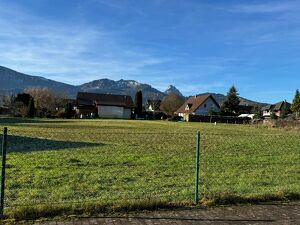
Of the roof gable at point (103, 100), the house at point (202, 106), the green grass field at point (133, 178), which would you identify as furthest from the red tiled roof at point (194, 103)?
the green grass field at point (133, 178)

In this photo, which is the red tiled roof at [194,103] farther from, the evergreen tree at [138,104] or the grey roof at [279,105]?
A: the grey roof at [279,105]

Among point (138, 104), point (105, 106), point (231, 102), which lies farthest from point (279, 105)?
point (105, 106)

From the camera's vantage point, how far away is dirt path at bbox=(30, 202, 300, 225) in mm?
6156

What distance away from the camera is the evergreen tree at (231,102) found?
9294 centimetres

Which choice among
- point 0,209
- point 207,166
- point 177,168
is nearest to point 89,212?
point 0,209

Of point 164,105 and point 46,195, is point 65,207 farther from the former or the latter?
point 164,105

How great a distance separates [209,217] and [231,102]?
89.4m

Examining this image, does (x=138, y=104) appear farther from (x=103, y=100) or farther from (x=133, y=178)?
(x=133, y=178)

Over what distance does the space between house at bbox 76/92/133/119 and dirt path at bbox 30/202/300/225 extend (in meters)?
92.1

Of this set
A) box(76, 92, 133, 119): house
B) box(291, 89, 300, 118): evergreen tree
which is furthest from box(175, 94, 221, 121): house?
box(291, 89, 300, 118): evergreen tree

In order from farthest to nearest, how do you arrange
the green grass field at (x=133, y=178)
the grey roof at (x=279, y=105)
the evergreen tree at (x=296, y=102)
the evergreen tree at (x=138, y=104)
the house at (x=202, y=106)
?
1. the grey roof at (x=279, y=105)
2. the evergreen tree at (x=138, y=104)
3. the house at (x=202, y=106)
4. the evergreen tree at (x=296, y=102)
5. the green grass field at (x=133, y=178)

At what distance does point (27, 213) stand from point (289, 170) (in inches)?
345

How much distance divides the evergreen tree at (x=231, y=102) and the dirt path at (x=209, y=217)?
87.4m

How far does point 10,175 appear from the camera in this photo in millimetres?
10727
